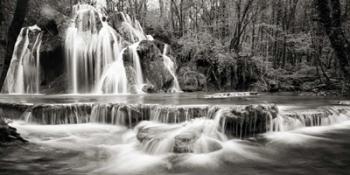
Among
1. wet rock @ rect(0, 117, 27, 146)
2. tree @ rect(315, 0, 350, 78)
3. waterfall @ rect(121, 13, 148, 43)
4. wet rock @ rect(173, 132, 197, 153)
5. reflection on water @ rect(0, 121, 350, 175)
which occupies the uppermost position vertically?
waterfall @ rect(121, 13, 148, 43)

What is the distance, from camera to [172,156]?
6.09m

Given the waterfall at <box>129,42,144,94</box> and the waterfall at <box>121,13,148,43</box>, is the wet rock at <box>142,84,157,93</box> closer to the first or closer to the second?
the waterfall at <box>129,42,144,94</box>

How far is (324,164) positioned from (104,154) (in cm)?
471

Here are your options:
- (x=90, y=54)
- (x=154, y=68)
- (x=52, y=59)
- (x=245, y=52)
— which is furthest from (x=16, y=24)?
(x=245, y=52)

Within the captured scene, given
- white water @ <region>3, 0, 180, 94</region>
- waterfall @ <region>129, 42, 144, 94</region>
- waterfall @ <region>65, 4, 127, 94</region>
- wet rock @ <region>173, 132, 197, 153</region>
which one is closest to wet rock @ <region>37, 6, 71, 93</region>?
white water @ <region>3, 0, 180, 94</region>

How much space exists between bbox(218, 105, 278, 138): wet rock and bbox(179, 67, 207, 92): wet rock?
11604mm

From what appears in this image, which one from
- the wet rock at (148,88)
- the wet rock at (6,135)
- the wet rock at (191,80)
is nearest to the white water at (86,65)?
the wet rock at (148,88)

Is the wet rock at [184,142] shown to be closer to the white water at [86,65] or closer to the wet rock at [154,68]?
the white water at [86,65]

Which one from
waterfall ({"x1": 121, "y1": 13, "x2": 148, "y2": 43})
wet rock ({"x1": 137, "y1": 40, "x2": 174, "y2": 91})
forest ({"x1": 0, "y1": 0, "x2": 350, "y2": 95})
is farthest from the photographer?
waterfall ({"x1": 121, "y1": 13, "x2": 148, "y2": 43})

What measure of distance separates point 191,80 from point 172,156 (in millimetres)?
14422

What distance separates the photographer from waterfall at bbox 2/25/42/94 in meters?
18.3

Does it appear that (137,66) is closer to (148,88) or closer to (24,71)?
(148,88)

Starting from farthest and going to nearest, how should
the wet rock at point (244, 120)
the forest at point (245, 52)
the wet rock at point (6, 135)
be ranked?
the forest at point (245, 52) < the wet rock at point (244, 120) < the wet rock at point (6, 135)

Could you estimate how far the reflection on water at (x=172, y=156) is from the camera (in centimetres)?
534
